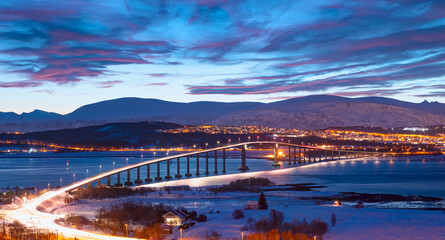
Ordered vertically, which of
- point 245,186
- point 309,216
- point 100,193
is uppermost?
point 100,193

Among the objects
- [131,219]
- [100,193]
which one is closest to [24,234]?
[131,219]

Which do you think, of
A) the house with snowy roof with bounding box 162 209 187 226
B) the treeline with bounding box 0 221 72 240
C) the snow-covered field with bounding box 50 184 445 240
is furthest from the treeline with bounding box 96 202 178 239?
the treeline with bounding box 0 221 72 240

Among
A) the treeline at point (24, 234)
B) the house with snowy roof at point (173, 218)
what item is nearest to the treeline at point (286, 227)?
the house with snowy roof at point (173, 218)

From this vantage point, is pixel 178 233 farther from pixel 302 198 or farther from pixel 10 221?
pixel 302 198

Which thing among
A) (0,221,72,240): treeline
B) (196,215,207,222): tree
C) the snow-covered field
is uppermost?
(0,221,72,240): treeline

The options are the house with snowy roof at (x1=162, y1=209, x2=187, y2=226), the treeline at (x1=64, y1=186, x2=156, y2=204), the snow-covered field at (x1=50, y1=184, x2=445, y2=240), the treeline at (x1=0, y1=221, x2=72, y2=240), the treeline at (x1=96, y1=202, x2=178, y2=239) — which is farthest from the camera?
the treeline at (x1=64, y1=186, x2=156, y2=204)

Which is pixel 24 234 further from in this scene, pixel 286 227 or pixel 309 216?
pixel 309 216

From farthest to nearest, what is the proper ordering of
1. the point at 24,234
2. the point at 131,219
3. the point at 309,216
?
the point at 309,216 → the point at 131,219 → the point at 24,234

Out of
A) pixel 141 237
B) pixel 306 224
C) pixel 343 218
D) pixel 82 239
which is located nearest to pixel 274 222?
pixel 306 224

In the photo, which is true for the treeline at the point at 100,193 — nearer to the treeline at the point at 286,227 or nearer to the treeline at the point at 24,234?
the treeline at the point at 24,234

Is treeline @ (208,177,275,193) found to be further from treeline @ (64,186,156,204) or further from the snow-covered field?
treeline @ (64,186,156,204)

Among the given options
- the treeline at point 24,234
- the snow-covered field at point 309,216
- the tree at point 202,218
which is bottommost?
the snow-covered field at point 309,216

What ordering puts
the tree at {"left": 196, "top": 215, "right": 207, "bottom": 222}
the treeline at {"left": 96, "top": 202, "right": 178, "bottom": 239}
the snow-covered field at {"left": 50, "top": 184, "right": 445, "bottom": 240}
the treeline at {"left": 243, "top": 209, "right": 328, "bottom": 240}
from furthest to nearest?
the tree at {"left": 196, "top": 215, "right": 207, "bottom": 222}
the treeline at {"left": 96, "top": 202, "right": 178, "bottom": 239}
the snow-covered field at {"left": 50, "top": 184, "right": 445, "bottom": 240}
the treeline at {"left": 243, "top": 209, "right": 328, "bottom": 240}
